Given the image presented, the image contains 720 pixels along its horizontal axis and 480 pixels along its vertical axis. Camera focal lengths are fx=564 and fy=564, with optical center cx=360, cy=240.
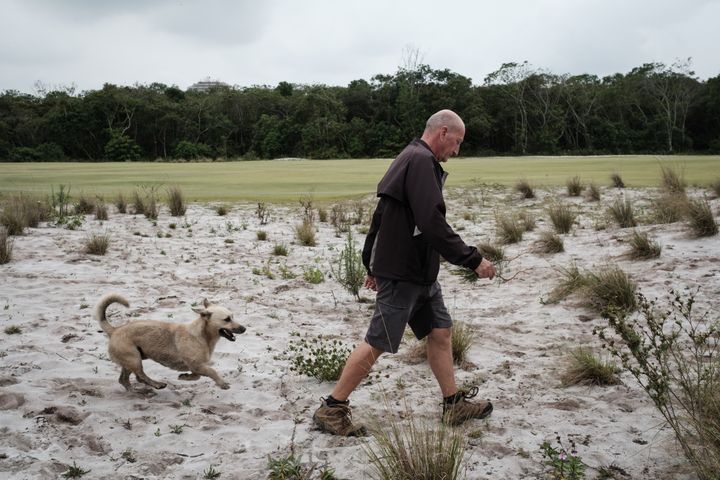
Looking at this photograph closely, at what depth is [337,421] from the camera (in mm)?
4039

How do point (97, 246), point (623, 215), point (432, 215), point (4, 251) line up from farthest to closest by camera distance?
point (623, 215), point (97, 246), point (4, 251), point (432, 215)

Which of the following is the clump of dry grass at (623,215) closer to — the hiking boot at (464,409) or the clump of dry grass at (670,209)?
the clump of dry grass at (670,209)

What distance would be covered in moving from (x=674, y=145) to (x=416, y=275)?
72283 mm

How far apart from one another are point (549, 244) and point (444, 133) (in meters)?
6.23

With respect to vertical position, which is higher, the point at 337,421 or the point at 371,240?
the point at 371,240

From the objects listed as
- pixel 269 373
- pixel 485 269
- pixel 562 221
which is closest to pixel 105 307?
pixel 269 373

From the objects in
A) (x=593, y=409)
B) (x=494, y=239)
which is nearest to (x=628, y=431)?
(x=593, y=409)

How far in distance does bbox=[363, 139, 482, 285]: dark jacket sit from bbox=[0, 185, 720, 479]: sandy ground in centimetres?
89

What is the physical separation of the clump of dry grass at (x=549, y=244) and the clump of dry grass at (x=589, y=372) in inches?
188

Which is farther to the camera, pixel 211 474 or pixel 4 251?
pixel 4 251

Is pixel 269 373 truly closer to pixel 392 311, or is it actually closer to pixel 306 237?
pixel 392 311

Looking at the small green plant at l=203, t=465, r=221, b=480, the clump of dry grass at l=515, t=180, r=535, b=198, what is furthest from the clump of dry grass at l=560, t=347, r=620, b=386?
the clump of dry grass at l=515, t=180, r=535, b=198

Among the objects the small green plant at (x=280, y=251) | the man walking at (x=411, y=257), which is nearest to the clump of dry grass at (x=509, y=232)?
the small green plant at (x=280, y=251)

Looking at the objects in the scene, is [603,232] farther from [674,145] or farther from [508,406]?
[674,145]
